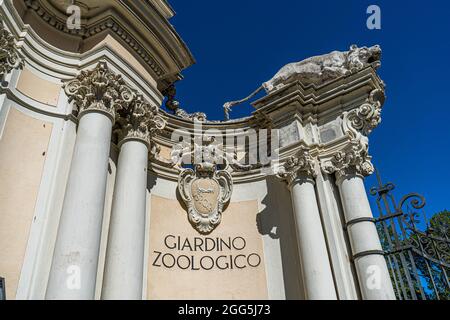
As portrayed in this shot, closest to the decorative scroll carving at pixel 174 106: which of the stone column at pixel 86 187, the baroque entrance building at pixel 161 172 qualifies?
the baroque entrance building at pixel 161 172

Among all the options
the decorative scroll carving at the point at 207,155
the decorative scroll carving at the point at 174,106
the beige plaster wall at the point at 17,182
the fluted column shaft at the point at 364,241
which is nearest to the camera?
the beige plaster wall at the point at 17,182

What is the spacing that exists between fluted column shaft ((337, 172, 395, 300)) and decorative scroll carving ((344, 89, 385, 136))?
42.1 inches

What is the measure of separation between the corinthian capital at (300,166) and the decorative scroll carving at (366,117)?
3.35ft

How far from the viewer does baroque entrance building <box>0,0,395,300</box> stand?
5.37 metres

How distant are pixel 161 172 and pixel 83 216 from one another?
3446mm

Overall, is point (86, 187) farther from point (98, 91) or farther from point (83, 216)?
point (98, 91)

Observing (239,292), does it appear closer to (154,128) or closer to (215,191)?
(215,191)

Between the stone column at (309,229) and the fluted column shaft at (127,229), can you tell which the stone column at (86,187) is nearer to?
the fluted column shaft at (127,229)

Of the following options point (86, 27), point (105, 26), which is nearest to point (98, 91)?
point (105, 26)

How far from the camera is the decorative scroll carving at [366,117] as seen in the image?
25.0 feet

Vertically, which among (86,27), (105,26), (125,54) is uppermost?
(86,27)

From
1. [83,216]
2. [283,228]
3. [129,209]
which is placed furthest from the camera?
[283,228]

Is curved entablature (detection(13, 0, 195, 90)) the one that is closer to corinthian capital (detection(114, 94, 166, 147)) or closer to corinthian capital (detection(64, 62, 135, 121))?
corinthian capital (detection(64, 62, 135, 121))

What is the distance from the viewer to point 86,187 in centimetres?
534
